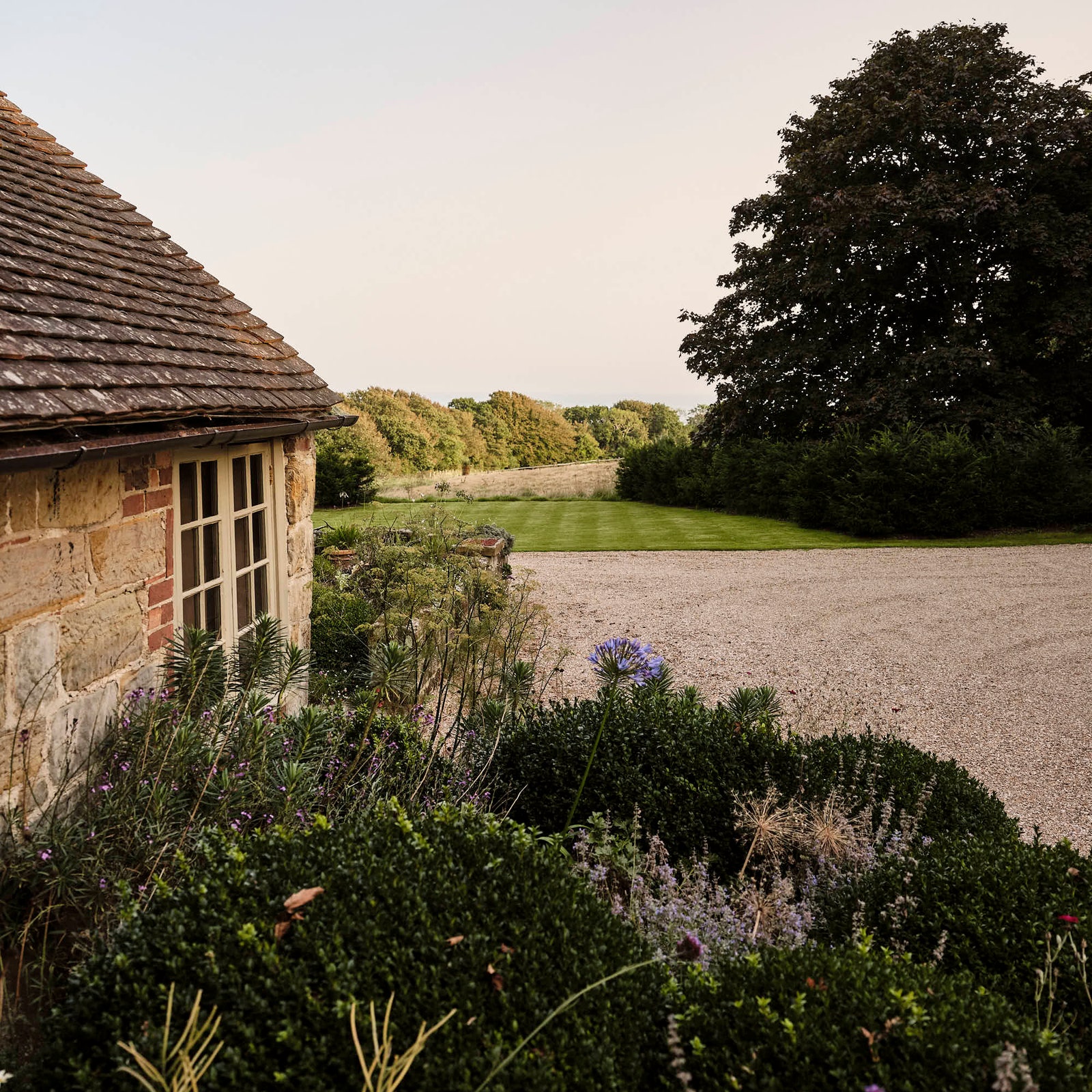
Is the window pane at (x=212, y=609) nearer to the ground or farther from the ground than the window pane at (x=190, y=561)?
nearer to the ground

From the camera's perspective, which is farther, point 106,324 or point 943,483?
point 943,483

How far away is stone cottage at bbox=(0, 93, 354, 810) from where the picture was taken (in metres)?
2.51

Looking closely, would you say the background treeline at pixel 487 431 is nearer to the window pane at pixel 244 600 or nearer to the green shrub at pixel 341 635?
the green shrub at pixel 341 635

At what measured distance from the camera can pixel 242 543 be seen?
14.0ft

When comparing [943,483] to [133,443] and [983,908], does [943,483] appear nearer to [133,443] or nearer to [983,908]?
[983,908]

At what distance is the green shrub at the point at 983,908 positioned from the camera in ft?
6.84

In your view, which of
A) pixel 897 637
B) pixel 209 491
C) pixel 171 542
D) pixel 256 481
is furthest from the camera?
pixel 897 637

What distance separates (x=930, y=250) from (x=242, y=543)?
19694mm

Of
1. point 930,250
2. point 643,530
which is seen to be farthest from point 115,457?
point 930,250

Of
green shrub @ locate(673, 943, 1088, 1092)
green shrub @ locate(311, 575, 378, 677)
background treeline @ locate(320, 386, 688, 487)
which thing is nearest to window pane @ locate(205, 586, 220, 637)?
green shrub @ locate(311, 575, 378, 677)

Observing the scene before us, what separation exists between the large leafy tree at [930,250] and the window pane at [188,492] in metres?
16.4

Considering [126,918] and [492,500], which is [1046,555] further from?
[492,500]

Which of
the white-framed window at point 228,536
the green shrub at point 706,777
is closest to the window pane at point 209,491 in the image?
the white-framed window at point 228,536

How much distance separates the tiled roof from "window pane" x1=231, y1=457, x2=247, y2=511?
32 cm
